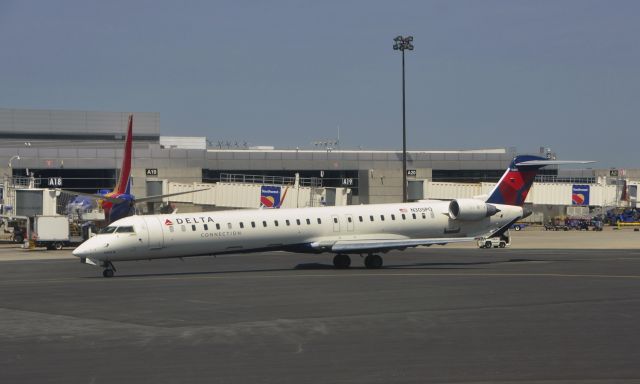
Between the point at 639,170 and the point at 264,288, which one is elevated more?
the point at 639,170

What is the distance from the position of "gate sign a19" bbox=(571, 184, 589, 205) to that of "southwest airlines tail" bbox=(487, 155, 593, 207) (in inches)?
2067

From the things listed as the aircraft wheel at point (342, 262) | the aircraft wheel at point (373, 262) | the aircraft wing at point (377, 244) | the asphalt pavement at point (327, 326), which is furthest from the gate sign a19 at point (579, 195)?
the aircraft wheel at point (342, 262)

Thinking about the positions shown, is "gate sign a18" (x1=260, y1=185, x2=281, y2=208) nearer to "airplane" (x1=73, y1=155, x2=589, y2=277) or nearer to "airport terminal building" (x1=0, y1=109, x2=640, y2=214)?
"airport terminal building" (x1=0, y1=109, x2=640, y2=214)

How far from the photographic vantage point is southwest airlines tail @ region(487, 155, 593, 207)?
45938mm

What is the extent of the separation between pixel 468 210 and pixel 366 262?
19.3ft

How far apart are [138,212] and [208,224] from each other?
40.6m

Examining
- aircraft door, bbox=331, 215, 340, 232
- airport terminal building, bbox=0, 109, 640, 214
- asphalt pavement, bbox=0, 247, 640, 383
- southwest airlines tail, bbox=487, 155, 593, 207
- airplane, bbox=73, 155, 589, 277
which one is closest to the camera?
asphalt pavement, bbox=0, 247, 640, 383

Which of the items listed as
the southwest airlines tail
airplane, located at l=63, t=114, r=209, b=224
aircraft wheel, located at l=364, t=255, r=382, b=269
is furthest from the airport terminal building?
aircraft wheel, located at l=364, t=255, r=382, b=269

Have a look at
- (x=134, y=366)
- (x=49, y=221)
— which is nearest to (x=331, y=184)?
(x=49, y=221)

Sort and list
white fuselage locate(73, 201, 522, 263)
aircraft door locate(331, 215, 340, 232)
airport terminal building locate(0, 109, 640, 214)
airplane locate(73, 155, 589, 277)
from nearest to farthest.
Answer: white fuselage locate(73, 201, 522, 263), airplane locate(73, 155, 589, 277), aircraft door locate(331, 215, 340, 232), airport terminal building locate(0, 109, 640, 214)

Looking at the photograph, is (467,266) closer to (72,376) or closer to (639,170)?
(72,376)

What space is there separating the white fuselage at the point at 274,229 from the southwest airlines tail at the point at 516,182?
66 centimetres

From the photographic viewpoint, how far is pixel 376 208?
43062 millimetres

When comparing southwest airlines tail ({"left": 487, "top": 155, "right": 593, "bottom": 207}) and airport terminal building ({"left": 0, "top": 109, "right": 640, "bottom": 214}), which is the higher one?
airport terminal building ({"left": 0, "top": 109, "right": 640, "bottom": 214})
